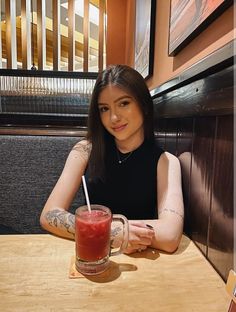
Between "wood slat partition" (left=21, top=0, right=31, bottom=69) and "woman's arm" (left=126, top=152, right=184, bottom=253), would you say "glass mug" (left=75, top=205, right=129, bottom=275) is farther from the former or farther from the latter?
"wood slat partition" (left=21, top=0, right=31, bottom=69)

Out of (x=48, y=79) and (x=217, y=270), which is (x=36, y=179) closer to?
(x=48, y=79)

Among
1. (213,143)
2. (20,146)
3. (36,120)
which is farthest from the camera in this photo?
(36,120)

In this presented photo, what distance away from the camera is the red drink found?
74 cm

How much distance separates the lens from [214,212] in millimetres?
887

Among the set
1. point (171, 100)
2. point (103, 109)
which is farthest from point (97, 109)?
point (171, 100)

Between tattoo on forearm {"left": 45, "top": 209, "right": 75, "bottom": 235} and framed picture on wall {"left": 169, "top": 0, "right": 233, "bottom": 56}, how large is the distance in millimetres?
833

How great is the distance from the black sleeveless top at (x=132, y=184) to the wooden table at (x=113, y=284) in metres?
0.49

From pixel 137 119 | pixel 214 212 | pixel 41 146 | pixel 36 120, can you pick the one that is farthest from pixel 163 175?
pixel 36 120

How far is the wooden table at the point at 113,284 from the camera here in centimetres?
61

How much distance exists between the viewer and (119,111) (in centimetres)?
132

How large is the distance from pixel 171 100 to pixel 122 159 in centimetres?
38

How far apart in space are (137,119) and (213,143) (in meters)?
0.52

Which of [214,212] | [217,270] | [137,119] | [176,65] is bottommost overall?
[217,270]

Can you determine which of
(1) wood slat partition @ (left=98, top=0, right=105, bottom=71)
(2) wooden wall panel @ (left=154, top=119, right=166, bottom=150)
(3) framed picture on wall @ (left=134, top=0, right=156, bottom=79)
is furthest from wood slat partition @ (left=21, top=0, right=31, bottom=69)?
(2) wooden wall panel @ (left=154, top=119, right=166, bottom=150)
